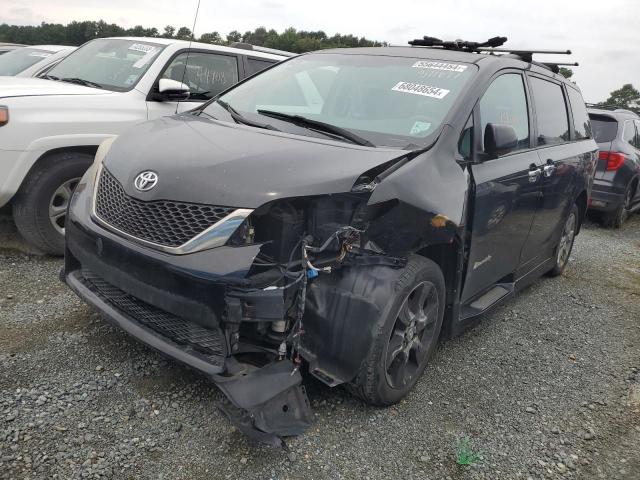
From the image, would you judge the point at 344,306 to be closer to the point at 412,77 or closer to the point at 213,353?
the point at 213,353

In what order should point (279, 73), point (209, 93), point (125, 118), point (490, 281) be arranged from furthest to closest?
point (209, 93) < point (125, 118) < point (279, 73) < point (490, 281)

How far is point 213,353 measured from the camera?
2.44 metres

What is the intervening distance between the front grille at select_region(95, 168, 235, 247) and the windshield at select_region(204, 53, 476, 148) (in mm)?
905

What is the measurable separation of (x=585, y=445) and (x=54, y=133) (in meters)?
4.04

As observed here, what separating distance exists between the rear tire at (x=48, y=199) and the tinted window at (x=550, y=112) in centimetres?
348

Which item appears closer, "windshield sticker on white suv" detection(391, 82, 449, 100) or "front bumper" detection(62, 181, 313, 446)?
"front bumper" detection(62, 181, 313, 446)

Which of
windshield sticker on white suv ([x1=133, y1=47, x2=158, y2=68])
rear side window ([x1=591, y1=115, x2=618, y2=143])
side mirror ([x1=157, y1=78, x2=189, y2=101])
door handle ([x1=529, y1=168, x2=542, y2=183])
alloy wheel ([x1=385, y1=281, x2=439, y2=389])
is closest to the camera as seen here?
alloy wheel ([x1=385, y1=281, x2=439, y2=389])

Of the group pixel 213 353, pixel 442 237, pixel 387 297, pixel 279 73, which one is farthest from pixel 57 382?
pixel 279 73

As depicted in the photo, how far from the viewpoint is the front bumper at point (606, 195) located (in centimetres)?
807

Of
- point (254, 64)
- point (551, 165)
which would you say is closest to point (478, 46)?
point (551, 165)

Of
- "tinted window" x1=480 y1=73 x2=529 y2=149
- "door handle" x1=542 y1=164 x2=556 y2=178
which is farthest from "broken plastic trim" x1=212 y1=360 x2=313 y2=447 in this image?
"door handle" x1=542 y1=164 x2=556 y2=178

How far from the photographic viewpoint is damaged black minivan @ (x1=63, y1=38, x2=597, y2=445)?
2.36m

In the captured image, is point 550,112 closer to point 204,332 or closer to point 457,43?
point 457,43

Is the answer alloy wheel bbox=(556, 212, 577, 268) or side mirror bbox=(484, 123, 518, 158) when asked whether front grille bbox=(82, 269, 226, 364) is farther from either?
alloy wheel bbox=(556, 212, 577, 268)
